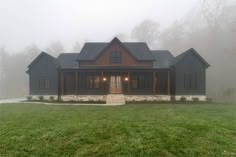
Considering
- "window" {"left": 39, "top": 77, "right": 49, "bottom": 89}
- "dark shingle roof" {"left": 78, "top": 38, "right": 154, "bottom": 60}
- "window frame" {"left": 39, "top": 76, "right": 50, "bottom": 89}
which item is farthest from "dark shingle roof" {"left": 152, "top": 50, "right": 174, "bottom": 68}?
"window" {"left": 39, "top": 77, "right": 49, "bottom": 89}

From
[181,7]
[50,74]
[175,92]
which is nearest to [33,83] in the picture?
[50,74]

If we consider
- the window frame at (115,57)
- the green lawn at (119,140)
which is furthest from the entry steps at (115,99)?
the green lawn at (119,140)

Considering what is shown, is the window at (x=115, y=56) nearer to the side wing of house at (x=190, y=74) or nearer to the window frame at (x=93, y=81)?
the window frame at (x=93, y=81)

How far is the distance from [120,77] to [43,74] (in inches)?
343

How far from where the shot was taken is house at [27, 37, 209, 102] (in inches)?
821

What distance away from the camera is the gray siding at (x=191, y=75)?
20.9 meters

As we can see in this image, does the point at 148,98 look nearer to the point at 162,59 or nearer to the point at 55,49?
the point at 162,59

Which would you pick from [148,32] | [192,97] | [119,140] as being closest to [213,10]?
[148,32]

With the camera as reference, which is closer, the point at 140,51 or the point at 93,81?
the point at 93,81

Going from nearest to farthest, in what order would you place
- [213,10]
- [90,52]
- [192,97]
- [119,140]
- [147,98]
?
[119,140] < [192,97] < [147,98] < [90,52] < [213,10]

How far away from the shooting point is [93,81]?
21812 millimetres

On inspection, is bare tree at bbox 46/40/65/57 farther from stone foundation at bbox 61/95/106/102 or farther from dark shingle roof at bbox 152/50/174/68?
stone foundation at bbox 61/95/106/102

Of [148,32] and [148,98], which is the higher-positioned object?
[148,32]

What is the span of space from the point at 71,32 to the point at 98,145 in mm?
131782
